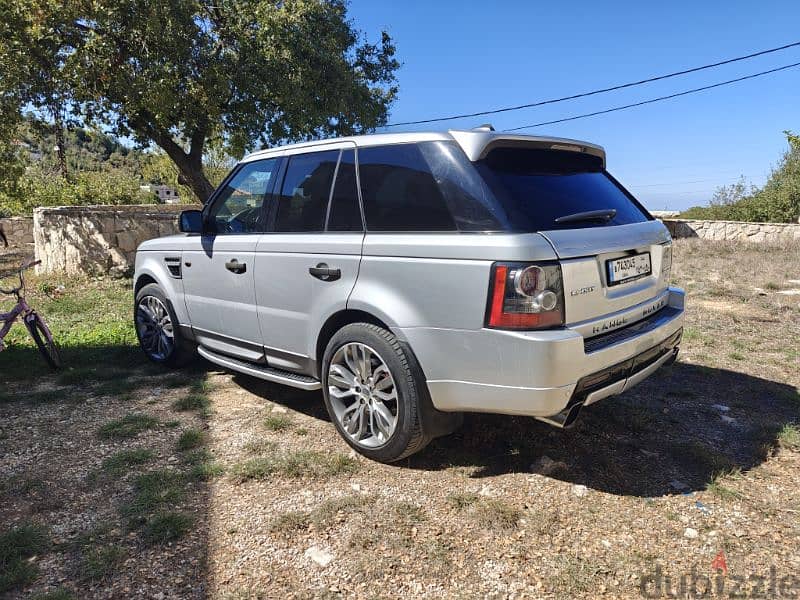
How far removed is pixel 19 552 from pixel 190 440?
1.20m

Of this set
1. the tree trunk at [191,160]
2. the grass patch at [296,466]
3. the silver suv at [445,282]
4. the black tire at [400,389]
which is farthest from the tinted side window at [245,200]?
the tree trunk at [191,160]

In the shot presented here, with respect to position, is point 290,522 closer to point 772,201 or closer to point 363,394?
point 363,394

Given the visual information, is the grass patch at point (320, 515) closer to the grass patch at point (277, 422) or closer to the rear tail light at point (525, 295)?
the grass patch at point (277, 422)

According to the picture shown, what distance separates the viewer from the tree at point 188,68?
31.6ft

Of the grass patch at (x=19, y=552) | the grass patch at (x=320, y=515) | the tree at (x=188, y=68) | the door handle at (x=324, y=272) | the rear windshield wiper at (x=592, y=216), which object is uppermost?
the tree at (x=188, y=68)

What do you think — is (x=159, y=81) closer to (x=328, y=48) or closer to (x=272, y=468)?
(x=328, y=48)

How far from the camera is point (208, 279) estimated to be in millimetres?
4258

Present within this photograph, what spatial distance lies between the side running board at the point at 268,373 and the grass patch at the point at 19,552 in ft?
4.93

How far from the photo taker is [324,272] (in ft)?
10.8

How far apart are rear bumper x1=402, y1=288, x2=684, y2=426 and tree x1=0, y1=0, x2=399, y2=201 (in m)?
9.42

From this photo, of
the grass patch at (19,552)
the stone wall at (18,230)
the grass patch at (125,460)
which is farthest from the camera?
the stone wall at (18,230)

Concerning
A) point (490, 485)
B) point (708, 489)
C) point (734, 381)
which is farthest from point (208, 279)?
point (734, 381)

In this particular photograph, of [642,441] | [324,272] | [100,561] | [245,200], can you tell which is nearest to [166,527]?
[100,561]

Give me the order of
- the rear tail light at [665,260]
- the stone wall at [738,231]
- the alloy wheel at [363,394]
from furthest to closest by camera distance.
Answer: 1. the stone wall at [738,231]
2. the rear tail light at [665,260]
3. the alloy wheel at [363,394]
